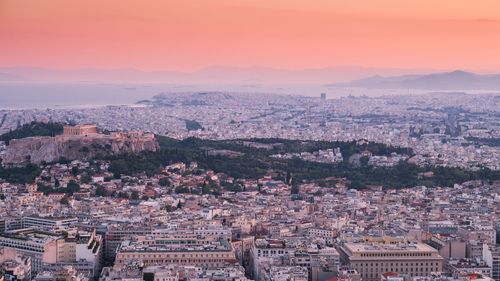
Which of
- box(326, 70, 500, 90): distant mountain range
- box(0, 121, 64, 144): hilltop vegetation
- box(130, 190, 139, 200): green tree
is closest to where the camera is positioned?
box(130, 190, 139, 200): green tree

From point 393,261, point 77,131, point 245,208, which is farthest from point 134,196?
point 393,261

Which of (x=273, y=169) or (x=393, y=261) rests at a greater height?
(x=393, y=261)

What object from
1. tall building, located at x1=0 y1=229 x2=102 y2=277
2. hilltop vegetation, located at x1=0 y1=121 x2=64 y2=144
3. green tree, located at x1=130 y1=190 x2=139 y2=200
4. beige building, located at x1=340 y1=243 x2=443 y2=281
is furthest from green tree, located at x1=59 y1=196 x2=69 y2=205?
hilltop vegetation, located at x1=0 y1=121 x2=64 y2=144

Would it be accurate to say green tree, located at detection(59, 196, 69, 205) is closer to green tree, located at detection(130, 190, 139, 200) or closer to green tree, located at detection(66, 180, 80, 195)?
green tree, located at detection(66, 180, 80, 195)

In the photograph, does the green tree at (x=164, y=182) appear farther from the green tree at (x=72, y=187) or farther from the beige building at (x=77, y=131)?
the beige building at (x=77, y=131)

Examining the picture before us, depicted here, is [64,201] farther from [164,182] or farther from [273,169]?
[273,169]

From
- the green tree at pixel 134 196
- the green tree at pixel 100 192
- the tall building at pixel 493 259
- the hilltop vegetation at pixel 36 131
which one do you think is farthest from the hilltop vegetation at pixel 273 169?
the tall building at pixel 493 259
